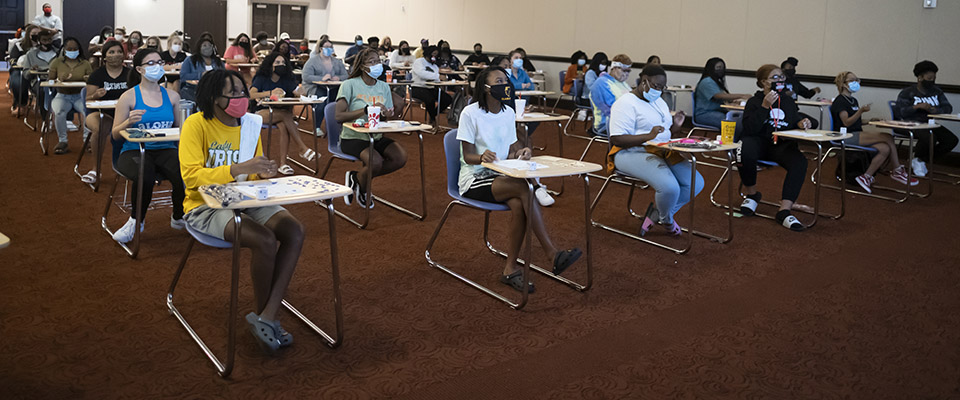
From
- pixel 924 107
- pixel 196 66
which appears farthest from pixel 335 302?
pixel 924 107

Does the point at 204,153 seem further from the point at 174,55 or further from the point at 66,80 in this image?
the point at 174,55

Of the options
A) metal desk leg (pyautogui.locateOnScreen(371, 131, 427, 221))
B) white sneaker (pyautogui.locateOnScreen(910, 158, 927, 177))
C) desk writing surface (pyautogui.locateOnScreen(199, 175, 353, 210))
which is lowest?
metal desk leg (pyautogui.locateOnScreen(371, 131, 427, 221))

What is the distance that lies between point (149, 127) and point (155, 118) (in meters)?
0.07

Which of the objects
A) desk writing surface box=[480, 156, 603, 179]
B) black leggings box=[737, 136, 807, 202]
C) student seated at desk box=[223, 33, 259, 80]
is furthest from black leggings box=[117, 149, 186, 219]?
student seated at desk box=[223, 33, 259, 80]

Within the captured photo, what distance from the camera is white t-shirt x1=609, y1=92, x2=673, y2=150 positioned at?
5176 mm

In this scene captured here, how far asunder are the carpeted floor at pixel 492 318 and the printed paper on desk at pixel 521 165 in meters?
0.71

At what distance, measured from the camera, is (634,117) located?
5.19 meters

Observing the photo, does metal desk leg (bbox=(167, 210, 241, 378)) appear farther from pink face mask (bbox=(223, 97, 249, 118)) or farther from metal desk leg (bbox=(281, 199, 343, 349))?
pink face mask (bbox=(223, 97, 249, 118))

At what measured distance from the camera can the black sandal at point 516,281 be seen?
419 cm

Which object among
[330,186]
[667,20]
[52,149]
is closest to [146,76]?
[330,186]

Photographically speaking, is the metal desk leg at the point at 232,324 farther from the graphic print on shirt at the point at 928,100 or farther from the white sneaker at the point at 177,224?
the graphic print on shirt at the point at 928,100

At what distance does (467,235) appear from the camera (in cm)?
533

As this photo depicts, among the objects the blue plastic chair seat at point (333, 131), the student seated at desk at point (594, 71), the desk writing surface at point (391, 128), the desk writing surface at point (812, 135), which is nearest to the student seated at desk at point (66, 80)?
the blue plastic chair seat at point (333, 131)

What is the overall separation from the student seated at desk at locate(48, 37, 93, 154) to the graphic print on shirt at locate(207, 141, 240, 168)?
5146mm
